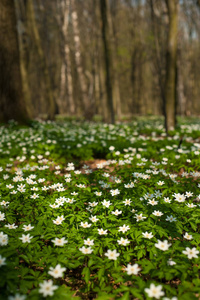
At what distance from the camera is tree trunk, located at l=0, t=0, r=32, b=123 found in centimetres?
744

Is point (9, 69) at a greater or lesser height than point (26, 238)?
greater

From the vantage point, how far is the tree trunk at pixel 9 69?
7444mm

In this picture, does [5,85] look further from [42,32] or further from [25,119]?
[42,32]

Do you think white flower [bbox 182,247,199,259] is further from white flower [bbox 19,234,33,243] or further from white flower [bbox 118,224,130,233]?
white flower [bbox 19,234,33,243]

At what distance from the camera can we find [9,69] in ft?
25.3

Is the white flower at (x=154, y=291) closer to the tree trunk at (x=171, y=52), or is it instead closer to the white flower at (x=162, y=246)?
the white flower at (x=162, y=246)

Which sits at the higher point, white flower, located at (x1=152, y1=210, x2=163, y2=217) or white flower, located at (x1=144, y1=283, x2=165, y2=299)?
white flower, located at (x1=152, y1=210, x2=163, y2=217)

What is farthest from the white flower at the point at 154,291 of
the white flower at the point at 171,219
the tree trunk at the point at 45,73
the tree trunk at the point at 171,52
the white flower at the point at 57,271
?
the tree trunk at the point at 45,73

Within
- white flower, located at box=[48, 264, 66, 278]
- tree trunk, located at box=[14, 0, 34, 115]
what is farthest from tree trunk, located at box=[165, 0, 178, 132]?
white flower, located at box=[48, 264, 66, 278]

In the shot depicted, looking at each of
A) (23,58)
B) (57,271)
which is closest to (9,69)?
(23,58)

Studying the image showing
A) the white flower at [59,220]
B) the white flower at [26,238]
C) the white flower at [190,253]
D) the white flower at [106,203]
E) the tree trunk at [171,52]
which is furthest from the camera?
the tree trunk at [171,52]

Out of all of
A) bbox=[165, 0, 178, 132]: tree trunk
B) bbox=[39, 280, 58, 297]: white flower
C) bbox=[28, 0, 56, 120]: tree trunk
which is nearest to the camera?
bbox=[39, 280, 58, 297]: white flower

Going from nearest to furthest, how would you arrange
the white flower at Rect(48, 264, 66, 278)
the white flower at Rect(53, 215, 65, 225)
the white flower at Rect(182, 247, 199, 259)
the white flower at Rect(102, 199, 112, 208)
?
the white flower at Rect(48, 264, 66, 278) → the white flower at Rect(182, 247, 199, 259) → the white flower at Rect(53, 215, 65, 225) → the white flower at Rect(102, 199, 112, 208)

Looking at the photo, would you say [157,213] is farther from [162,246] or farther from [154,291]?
[154,291]
